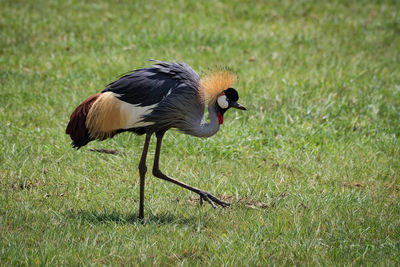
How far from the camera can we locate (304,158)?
6480mm

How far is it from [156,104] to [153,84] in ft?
0.60

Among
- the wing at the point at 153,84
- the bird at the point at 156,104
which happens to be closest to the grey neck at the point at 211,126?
the bird at the point at 156,104

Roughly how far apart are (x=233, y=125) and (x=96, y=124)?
2669 mm

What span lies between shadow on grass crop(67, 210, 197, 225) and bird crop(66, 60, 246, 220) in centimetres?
10

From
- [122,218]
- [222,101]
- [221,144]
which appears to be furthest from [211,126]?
[221,144]

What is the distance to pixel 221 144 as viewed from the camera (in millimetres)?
6637

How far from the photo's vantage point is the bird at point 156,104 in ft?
15.9

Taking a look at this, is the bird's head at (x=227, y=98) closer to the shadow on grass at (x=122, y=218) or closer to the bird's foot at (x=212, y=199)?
the bird's foot at (x=212, y=199)

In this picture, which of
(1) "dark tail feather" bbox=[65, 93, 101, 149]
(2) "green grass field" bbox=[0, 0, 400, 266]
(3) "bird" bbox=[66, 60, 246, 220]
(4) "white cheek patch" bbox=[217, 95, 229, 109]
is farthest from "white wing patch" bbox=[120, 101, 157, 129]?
(2) "green grass field" bbox=[0, 0, 400, 266]

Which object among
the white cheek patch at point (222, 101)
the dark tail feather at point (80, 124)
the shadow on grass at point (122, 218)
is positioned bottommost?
the shadow on grass at point (122, 218)

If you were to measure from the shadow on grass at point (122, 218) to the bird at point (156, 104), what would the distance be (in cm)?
10

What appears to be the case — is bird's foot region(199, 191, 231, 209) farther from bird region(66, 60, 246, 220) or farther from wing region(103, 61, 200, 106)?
wing region(103, 61, 200, 106)

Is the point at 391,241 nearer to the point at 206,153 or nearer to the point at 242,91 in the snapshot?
the point at 206,153

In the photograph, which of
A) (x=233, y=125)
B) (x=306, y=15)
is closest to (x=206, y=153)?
(x=233, y=125)
